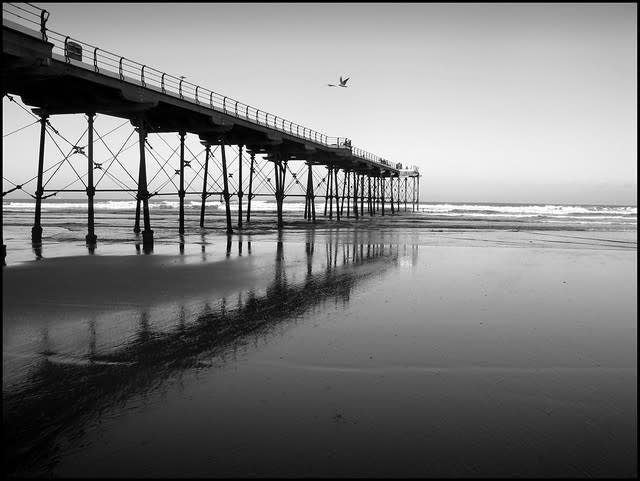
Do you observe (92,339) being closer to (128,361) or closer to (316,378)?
(128,361)

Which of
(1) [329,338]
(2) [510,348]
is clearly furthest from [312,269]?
(2) [510,348]

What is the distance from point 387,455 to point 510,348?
2.84 meters

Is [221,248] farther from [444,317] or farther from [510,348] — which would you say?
[510,348]

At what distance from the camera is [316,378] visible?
14.8 feet

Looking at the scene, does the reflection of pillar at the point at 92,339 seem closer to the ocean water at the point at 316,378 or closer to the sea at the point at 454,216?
the ocean water at the point at 316,378

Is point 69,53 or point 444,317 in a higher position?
point 69,53

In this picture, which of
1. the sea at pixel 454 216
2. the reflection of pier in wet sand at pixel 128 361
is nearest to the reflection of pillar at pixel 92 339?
the reflection of pier in wet sand at pixel 128 361

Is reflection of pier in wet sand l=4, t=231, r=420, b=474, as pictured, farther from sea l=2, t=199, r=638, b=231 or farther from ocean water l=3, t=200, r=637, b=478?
sea l=2, t=199, r=638, b=231

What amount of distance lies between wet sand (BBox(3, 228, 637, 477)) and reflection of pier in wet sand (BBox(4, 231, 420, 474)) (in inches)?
0.8

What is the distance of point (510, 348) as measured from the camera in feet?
18.0

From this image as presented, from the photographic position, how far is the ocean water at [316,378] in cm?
315

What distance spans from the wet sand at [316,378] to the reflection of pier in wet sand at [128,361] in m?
0.02

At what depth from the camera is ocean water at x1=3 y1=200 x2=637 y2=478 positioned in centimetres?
315

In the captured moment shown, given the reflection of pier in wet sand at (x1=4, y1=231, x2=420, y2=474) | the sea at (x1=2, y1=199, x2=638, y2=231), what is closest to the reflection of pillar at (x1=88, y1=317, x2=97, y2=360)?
the reflection of pier in wet sand at (x1=4, y1=231, x2=420, y2=474)
